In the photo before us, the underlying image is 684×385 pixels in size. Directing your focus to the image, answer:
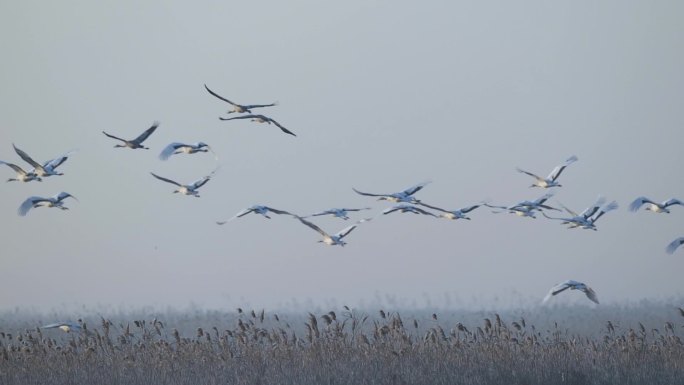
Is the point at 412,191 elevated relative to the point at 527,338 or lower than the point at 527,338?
elevated

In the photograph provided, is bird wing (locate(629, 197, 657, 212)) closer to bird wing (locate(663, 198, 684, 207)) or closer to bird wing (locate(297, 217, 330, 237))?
bird wing (locate(663, 198, 684, 207))

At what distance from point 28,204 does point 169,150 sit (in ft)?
9.82

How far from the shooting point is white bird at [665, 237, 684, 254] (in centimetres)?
1952

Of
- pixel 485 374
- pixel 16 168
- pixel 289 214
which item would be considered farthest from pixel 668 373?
pixel 16 168

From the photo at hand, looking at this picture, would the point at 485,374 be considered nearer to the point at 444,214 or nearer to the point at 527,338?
the point at 527,338

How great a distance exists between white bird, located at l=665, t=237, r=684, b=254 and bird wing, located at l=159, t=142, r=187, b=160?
8.60m

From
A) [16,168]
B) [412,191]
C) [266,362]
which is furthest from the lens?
[412,191]

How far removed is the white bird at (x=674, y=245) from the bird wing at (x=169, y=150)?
8597 mm

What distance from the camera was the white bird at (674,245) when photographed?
19.5 metres

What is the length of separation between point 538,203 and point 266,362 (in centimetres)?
755

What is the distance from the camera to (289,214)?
18047mm

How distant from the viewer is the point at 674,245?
65.1 ft

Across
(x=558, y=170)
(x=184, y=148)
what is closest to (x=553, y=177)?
(x=558, y=170)

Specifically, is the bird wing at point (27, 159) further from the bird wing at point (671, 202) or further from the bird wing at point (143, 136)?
the bird wing at point (671, 202)
